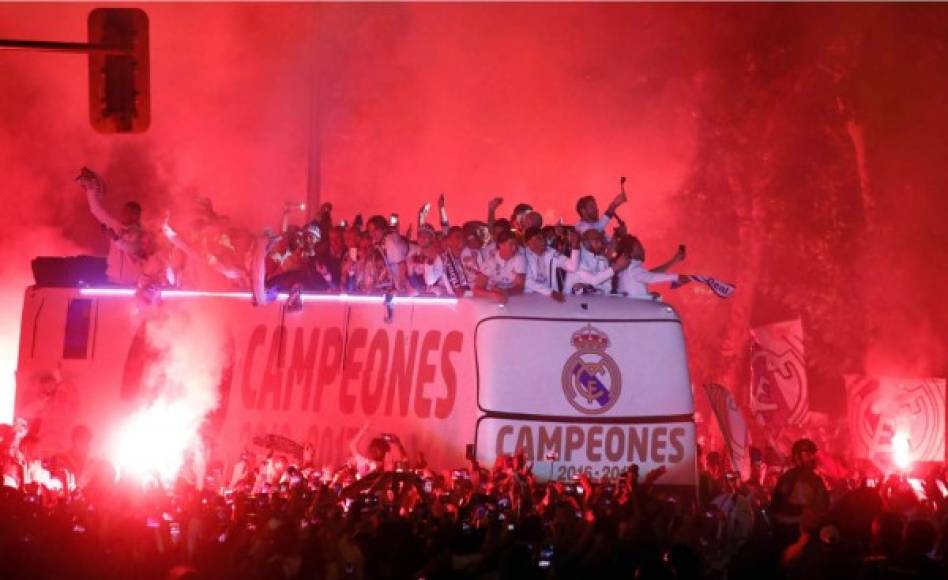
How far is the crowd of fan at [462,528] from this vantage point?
10.1 meters

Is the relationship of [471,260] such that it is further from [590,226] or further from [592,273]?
[592,273]

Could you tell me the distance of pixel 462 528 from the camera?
10727 mm

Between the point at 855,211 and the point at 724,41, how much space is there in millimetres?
3188

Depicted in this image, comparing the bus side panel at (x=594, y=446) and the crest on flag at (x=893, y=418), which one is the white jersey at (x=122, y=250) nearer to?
the bus side panel at (x=594, y=446)

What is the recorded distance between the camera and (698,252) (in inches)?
1155

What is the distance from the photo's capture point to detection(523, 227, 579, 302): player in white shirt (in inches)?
577

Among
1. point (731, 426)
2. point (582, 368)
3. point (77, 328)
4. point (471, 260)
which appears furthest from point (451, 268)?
point (77, 328)

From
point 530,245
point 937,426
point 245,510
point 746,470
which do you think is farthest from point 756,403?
point 245,510

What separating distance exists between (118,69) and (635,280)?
163 inches

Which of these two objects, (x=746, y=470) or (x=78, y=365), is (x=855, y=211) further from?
(x=78, y=365)

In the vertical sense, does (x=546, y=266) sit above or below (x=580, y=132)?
below

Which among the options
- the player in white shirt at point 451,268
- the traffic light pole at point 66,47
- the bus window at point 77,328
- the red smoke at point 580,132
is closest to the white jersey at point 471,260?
the player in white shirt at point 451,268

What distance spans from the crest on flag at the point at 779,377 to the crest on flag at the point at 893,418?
1143mm

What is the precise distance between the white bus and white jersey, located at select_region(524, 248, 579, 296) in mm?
866
